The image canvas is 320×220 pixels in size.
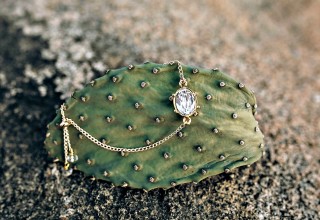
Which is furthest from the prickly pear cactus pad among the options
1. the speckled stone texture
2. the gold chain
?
the speckled stone texture

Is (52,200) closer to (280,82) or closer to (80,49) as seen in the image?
(80,49)

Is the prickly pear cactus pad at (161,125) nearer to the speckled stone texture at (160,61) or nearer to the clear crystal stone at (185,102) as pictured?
the clear crystal stone at (185,102)

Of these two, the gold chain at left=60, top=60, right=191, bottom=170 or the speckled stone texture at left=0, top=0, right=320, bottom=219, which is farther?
the speckled stone texture at left=0, top=0, right=320, bottom=219

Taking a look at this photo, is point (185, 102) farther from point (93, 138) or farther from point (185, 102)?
point (93, 138)

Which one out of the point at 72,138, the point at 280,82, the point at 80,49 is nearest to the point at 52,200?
the point at 72,138

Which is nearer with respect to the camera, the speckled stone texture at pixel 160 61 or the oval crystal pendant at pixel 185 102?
the oval crystal pendant at pixel 185 102

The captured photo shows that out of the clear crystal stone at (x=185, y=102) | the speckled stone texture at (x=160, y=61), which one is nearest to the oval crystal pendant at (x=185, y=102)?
the clear crystal stone at (x=185, y=102)

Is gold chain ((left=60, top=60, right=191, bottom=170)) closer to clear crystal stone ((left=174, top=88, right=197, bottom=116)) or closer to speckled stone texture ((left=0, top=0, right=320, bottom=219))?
clear crystal stone ((left=174, top=88, right=197, bottom=116))
